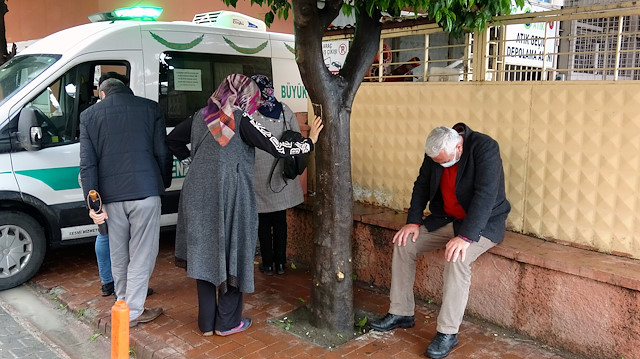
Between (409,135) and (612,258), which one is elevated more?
(409,135)

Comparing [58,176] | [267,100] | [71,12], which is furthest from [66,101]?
[71,12]

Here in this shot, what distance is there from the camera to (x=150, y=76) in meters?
5.86

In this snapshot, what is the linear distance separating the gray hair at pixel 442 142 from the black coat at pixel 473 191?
0.48 feet

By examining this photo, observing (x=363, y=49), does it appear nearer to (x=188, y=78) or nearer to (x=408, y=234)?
(x=408, y=234)

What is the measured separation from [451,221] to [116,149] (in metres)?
2.48

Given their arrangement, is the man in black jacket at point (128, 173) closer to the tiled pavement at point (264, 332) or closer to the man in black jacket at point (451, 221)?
the tiled pavement at point (264, 332)

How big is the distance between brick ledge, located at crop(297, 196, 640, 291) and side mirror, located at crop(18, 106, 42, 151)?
13.2 ft

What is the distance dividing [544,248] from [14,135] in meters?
4.58

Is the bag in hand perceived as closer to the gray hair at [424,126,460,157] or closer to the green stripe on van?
the gray hair at [424,126,460,157]

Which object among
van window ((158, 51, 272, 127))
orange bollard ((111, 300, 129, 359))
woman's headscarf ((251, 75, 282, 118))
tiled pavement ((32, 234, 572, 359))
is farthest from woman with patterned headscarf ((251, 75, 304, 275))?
orange bollard ((111, 300, 129, 359))

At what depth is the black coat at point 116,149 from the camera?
4.00 m

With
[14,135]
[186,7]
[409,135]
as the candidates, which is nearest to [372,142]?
[409,135]

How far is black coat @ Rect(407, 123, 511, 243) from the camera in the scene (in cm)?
364

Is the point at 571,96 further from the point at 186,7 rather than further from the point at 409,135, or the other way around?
the point at 186,7
